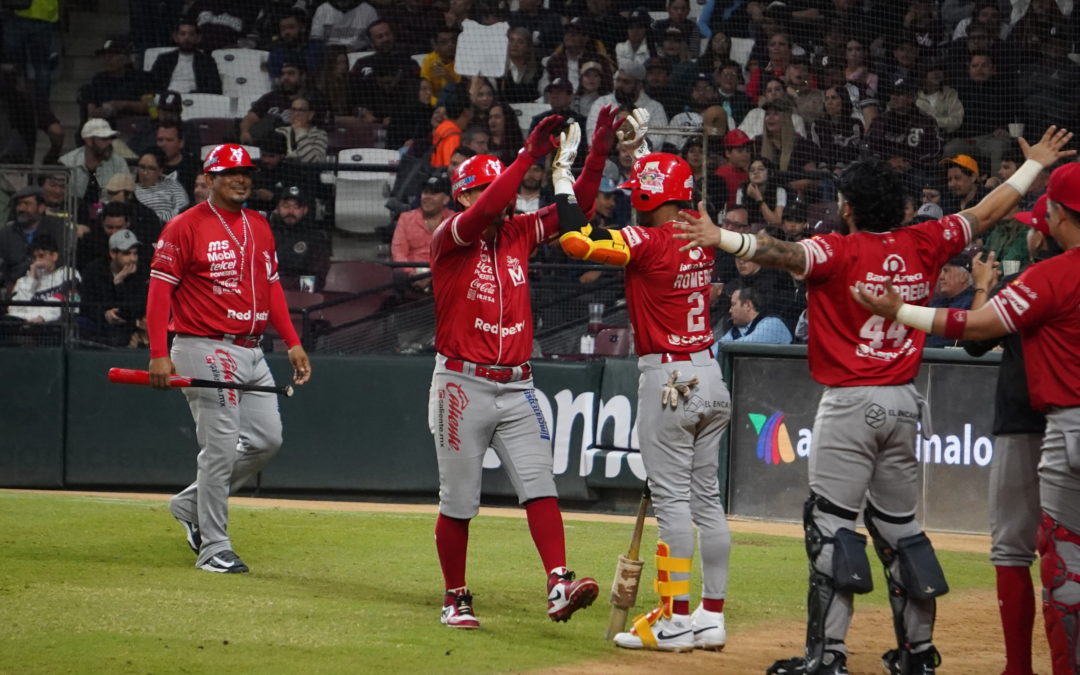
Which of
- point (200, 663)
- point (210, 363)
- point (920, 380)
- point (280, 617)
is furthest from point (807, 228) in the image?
point (200, 663)

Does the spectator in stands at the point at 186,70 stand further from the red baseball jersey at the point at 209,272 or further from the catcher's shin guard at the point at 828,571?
the catcher's shin guard at the point at 828,571

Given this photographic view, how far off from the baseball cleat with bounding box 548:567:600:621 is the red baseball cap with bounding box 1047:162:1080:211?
2.41 meters

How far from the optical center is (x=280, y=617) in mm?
6527

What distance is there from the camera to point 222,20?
17625 mm

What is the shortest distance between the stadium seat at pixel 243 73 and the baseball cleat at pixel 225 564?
9882 millimetres

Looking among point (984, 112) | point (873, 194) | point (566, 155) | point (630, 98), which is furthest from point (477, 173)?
point (630, 98)

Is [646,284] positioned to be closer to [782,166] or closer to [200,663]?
[200,663]

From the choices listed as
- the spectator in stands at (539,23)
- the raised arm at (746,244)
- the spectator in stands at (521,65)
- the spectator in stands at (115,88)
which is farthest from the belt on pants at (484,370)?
the spectator in stands at (115,88)

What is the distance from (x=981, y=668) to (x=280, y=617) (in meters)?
3.08

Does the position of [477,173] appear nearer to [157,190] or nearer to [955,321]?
[955,321]

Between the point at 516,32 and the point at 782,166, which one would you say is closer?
the point at 782,166

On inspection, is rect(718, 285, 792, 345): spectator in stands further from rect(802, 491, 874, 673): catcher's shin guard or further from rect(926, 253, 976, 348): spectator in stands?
rect(802, 491, 874, 673): catcher's shin guard

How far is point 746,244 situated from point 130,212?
9.80 m

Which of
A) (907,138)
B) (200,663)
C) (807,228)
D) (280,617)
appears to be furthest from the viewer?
(907,138)
